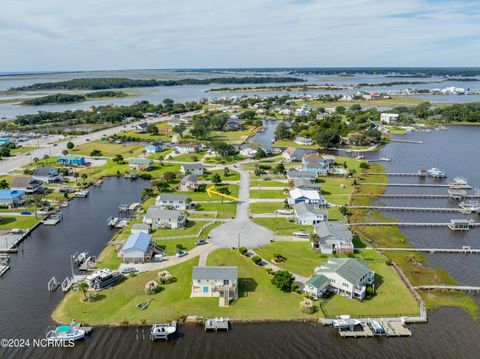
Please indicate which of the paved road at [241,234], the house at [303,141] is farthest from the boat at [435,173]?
the paved road at [241,234]

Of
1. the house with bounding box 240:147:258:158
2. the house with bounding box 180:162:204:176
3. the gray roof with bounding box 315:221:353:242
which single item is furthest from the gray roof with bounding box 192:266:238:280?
the house with bounding box 240:147:258:158

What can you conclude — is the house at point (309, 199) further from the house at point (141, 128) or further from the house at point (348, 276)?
the house at point (141, 128)

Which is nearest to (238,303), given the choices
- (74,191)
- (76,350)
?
(76,350)

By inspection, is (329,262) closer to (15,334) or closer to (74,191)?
(15,334)

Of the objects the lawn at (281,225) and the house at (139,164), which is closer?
the lawn at (281,225)

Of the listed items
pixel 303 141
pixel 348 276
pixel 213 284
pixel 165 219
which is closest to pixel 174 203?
pixel 165 219
